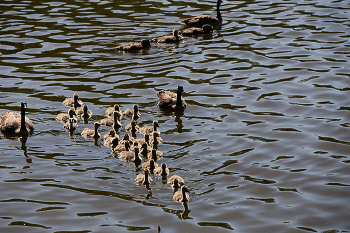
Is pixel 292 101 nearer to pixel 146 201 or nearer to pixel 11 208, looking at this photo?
pixel 146 201

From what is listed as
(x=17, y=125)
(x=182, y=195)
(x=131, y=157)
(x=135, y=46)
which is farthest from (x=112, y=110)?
(x=135, y=46)

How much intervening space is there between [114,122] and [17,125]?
8.11 ft

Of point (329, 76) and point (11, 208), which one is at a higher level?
point (329, 76)

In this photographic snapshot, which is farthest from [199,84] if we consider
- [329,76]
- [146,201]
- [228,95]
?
[146,201]

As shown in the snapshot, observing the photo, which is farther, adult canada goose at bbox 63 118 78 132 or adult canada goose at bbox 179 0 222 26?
adult canada goose at bbox 179 0 222 26

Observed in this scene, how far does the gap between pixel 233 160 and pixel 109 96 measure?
5131mm

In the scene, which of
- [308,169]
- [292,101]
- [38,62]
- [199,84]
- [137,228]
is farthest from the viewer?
[38,62]

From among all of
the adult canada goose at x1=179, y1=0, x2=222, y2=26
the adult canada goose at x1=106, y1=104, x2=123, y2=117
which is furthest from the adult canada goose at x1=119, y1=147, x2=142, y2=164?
the adult canada goose at x1=179, y1=0, x2=222, y2=26

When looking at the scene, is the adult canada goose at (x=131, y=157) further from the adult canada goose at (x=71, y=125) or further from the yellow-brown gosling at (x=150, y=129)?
the adult canada goose at (x=71, y=125)

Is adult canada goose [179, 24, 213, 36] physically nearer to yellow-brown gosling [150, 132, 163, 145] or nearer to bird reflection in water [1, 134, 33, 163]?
yellow-brown gosling [150, 132, 163, 145]

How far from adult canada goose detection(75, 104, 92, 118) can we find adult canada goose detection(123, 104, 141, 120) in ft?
3.24

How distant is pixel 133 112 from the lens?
12.8 meters

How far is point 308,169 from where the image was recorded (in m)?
10.3

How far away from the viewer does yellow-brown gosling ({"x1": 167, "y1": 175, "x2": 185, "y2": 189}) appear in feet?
30.1
